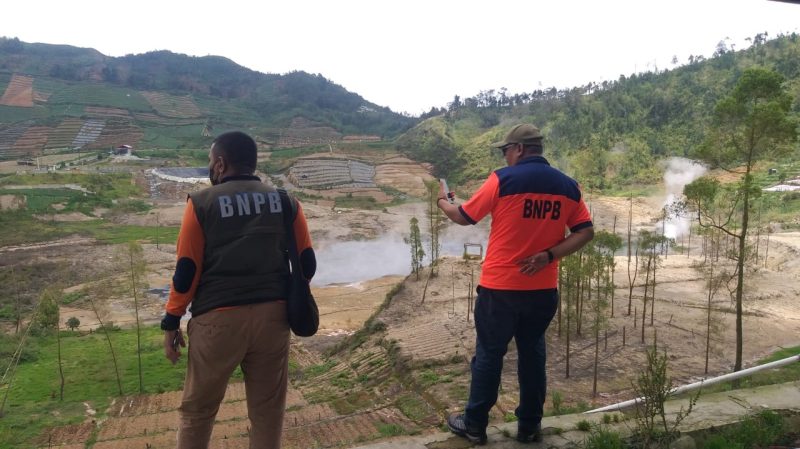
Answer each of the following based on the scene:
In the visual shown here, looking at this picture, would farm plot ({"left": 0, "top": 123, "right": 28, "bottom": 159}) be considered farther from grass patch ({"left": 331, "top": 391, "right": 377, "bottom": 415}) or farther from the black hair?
the black hair

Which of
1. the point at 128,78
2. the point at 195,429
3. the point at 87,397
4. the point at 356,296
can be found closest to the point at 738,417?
the point at 195,429

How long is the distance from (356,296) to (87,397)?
40.9 ft

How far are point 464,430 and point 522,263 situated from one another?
0.99 m

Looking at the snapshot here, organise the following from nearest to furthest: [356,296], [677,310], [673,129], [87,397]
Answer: [87,397], [677,310], [356,296], [673,129]

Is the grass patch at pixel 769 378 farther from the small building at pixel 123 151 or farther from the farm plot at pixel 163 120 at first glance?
the farm plot at pixel 163 120

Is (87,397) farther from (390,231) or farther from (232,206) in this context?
(390,231)

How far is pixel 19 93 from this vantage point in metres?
86.0

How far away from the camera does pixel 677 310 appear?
16.4m

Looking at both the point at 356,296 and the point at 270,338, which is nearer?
the point at 270,338

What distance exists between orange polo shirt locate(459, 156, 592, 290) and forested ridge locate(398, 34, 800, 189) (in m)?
40.0

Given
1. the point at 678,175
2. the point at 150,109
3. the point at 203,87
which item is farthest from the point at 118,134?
the point at 678,175

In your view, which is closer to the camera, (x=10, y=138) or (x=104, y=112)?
(x=10, y=138)

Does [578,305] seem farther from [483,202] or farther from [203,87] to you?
[203,87]

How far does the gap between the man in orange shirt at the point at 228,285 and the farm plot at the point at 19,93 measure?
9829 centimetres
